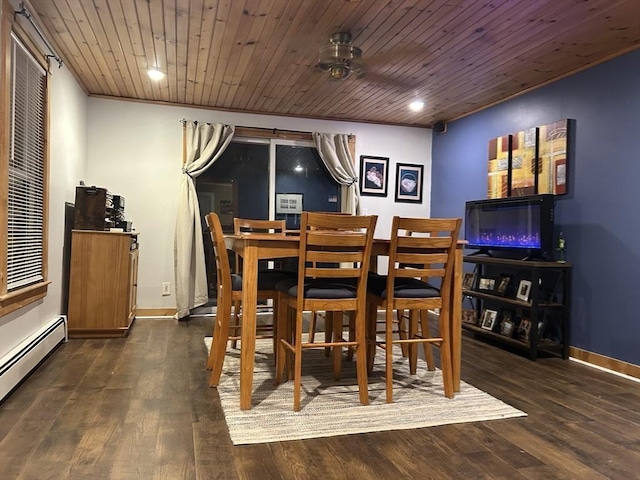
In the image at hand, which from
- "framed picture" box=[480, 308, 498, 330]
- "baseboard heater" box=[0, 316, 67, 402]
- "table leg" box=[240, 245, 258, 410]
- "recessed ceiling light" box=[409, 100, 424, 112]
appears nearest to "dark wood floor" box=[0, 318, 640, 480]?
"baseboard heater" box=[0, 316, 67, 402]

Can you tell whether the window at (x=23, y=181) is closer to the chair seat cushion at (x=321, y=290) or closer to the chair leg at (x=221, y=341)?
the chair leg at (x=221, y=341)

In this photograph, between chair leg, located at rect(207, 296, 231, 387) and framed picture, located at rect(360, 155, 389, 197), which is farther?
framed picture, located at rect(360, 155, 389, 197)

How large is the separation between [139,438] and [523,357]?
2.94m

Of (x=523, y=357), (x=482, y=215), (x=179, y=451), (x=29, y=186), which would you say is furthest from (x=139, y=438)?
(x=482, y=215)

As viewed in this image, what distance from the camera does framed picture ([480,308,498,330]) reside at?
4195mm

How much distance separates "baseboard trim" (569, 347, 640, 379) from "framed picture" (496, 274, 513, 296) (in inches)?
26.9

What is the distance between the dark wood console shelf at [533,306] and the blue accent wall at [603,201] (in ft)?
0.35

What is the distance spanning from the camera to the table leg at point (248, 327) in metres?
2.46

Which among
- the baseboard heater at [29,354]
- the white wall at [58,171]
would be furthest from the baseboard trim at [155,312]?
the baseboard heater at [29,354]

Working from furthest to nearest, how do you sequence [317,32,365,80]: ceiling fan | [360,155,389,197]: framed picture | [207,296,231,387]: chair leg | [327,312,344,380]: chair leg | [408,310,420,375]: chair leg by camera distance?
[360,155,389,197]: framed picture, [317,32,365,80]: ceiling fan, [408,310,420,375]: chair leg, [327,312,344,380]: chair leg, [207,296,231,387]: chair leg

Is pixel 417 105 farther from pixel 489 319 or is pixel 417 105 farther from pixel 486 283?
pixel 489 319

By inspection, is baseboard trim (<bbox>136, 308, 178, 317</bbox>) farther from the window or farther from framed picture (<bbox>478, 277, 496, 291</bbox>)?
framed picture (<bbox>478, 277, 496, 291</bbox>)

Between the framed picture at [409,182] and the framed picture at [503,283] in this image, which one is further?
the framed picture at [409,182]

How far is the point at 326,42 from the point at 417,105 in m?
1.95
